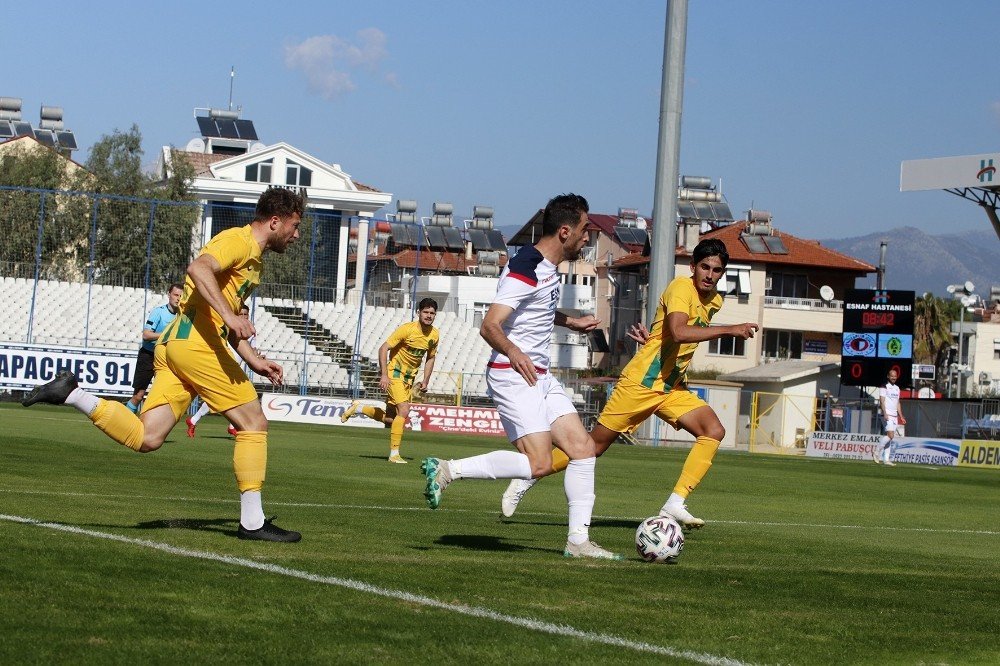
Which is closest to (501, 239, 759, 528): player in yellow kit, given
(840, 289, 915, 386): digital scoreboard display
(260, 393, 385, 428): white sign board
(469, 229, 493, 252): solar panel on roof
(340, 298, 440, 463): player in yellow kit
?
(340, 298, 440, 463): player in yellow kit

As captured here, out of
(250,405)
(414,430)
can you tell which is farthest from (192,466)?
(414,430)

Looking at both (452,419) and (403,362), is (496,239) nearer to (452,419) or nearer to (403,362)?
(452,419)

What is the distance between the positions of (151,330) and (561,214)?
42.6 feet

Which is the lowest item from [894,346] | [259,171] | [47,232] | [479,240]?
[894,346]

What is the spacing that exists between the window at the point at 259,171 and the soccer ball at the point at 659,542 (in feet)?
241

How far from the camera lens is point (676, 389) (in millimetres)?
11211

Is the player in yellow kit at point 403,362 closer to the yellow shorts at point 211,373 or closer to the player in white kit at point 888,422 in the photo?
the yellow shorts at point 211,373

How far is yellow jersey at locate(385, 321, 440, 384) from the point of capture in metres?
19.8

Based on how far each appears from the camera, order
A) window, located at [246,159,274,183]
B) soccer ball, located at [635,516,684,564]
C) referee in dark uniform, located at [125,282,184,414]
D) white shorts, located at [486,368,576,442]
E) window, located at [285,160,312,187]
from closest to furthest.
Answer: soccer ball, located at [635,516,684,564]
white shorts, located at [486,368,576,442]
referee in dark uniform, located at [125,282,184,414]
window, located at [246,159,274,183]
window, located at [285,160,312,187]

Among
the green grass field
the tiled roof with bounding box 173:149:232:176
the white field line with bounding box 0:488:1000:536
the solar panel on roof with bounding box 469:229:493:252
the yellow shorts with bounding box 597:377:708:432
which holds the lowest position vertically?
the white field line with bounding box 0:488:1000:536

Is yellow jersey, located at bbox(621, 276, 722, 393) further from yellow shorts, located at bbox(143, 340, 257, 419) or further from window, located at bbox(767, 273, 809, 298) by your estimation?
window, located at bbox(767, 273, 809, 298)

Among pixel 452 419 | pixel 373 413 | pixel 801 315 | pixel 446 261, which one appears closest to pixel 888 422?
pixel 452 419

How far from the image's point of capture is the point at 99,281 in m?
51.0

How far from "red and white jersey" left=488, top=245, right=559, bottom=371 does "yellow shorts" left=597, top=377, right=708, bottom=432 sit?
2.21 m
